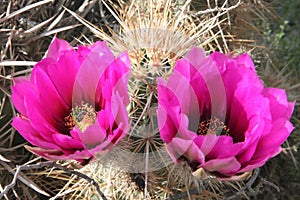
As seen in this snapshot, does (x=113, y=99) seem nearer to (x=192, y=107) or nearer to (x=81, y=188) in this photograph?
(x=192, y=107)

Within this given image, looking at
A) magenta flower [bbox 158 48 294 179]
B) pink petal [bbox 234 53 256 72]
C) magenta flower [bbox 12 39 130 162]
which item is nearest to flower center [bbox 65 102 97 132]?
magenta flower [bbox 12 39 130 162]

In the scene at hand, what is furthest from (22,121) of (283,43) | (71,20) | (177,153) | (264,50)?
(283,43)

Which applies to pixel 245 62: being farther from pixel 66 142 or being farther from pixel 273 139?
pixel 66 142

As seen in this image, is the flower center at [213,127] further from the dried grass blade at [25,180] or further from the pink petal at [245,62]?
the dried grass blade at [25,180]

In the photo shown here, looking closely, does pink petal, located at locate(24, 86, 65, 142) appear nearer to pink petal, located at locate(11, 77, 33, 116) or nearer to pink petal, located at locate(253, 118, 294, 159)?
pink petal, located at locate(11, 77, 33, 116)

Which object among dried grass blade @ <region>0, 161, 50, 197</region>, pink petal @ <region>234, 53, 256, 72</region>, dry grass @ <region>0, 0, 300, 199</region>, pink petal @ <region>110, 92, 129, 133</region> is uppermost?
pink petal @ <region>234, 53, 256, 72</region>

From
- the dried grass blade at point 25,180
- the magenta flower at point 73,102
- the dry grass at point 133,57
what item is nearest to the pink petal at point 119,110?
the magenta flower at point 73,102

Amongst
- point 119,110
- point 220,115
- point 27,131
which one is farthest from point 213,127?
point 27,131
